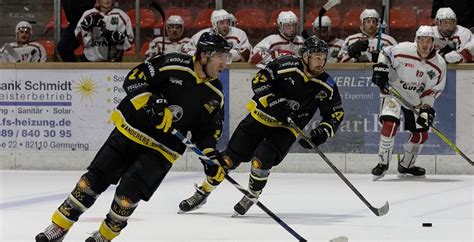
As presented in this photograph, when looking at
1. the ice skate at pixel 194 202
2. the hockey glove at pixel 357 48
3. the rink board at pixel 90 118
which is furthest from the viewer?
the hockey glove at pixel 357 48

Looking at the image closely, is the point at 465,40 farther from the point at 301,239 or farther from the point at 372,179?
the point at 301,239

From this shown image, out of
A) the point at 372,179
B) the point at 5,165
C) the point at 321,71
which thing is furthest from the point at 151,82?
the point at 5,165

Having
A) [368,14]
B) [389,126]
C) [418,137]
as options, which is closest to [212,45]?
[389,126]

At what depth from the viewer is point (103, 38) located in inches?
410

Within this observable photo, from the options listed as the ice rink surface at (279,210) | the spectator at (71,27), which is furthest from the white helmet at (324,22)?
the spectator at (71,27)

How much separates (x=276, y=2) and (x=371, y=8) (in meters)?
0.93

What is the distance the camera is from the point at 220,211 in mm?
7066

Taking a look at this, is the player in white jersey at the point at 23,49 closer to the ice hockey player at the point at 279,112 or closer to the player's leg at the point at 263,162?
the ice hockey player at the point at 279,112

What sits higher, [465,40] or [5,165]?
[465,40]

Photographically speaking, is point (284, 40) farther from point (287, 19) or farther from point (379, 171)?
point (379, 171)

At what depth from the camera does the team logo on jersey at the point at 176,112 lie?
17.4ft

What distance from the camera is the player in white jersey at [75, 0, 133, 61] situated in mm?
10359

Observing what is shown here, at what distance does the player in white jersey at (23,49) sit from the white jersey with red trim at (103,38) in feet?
1.46

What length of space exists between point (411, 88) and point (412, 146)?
496 millimetres
